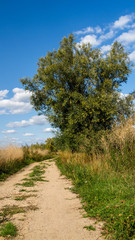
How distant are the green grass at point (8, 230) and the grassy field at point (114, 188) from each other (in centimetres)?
182

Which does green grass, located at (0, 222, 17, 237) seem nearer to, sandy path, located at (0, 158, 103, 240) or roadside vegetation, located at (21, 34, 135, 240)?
sandy path, located at (0, 158, 103, 240)

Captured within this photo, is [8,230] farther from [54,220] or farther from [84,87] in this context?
[84,87]

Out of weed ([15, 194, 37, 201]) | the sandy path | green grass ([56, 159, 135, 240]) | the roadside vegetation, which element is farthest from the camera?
the roadside vegetation

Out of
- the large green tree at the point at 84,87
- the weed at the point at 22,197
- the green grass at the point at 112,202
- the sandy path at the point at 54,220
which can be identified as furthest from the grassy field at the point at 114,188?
the large green tree at the point at 84,87

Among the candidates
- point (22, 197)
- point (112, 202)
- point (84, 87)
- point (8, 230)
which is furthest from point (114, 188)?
point (84, 87)

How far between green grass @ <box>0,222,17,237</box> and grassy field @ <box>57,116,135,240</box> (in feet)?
5.95

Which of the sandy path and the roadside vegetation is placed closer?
the sandy path

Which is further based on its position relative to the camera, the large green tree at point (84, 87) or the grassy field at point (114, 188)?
the large green tree at point (84, 87)

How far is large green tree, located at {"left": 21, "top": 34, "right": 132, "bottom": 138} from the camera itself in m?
16.0

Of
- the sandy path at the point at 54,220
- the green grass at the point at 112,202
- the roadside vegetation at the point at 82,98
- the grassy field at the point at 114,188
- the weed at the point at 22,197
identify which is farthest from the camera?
the roadside vegetation at the point at 82,98

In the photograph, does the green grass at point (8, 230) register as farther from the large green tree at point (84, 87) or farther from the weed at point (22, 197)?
the large green tree at point (84, 87)

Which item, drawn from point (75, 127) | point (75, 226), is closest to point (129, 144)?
point (75, 226)

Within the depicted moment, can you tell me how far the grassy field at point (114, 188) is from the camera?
3836 mm

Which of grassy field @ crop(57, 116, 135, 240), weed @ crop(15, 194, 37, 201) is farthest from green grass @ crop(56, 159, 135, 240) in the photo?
weed @ crop(15, 194, 37, 201)
